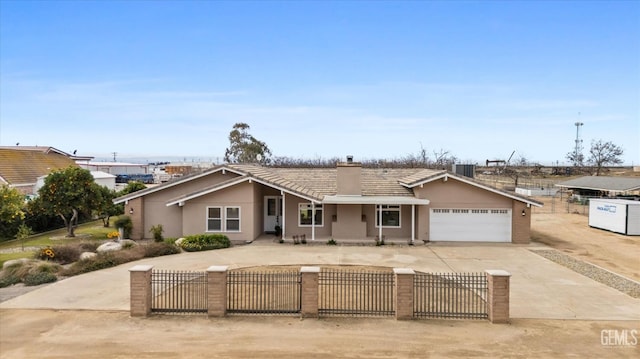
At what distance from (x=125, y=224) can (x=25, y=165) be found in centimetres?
2210

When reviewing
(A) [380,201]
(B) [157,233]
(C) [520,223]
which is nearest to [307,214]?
(A) [380,201]

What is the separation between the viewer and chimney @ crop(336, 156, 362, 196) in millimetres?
25984

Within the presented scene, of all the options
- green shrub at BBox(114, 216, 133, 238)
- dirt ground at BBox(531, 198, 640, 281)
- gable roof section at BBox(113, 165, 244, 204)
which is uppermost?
gable roof section at BBox(113, 165, 244, 204)

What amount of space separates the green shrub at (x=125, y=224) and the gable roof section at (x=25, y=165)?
39.8ft

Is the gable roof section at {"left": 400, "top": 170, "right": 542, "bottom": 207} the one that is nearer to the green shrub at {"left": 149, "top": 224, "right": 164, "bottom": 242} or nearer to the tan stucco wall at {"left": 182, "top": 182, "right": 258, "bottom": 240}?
the tan stucco wall at {"left": 182, "top": 182, "right": 258, "bottom": 240}

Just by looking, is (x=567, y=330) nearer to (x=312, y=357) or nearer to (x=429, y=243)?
(x=312, y=357)

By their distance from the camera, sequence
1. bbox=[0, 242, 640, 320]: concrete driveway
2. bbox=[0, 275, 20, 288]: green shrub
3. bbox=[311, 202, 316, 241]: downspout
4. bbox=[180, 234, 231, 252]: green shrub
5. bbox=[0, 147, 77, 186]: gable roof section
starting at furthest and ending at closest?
bbox=[0, 147, 77, 186]: gable roof section < bbox=[311, 202, 316, 241]: downspout < bbox=[180, 234, 231, 252]: green shrub < bbox=[0, 275, 20, 288]: green shrub < bbox=[0, 242, 640, 320]: concrete driveway

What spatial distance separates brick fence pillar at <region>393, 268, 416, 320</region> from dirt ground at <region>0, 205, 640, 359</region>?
39 centimetres

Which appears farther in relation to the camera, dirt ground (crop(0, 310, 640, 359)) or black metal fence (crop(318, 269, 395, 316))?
black metal fence (crop(318, 269, 395, 316))

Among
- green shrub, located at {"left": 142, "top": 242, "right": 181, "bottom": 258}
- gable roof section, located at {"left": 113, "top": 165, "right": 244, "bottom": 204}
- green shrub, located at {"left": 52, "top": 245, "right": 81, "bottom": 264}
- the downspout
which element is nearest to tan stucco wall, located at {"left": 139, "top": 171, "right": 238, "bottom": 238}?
gable roof section, located at {"left": 113, "top": 165, "right": 244, "bottom": 204}

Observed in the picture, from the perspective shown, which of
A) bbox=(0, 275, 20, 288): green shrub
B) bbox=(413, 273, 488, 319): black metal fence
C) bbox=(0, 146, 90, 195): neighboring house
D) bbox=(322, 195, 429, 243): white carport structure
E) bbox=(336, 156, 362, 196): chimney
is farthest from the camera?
bbox=(0, 146, 90, 195): neighboring house

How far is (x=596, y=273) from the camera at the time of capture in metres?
18.1

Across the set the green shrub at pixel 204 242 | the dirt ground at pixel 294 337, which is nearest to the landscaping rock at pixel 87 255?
the green shrub at pixel 204 242

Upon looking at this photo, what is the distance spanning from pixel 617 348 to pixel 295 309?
764 centimetres
